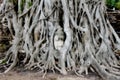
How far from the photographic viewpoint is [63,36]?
5.40 meters

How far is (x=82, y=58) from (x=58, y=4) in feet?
3.50

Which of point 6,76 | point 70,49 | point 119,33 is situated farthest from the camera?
point 119,33

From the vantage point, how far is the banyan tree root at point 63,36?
202 inches

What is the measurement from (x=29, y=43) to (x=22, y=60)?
0.32m

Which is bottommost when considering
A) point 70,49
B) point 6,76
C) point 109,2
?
point 6,76

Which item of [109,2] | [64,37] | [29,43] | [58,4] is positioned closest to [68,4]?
[58,4]

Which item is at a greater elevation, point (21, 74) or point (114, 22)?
point (114, 22)

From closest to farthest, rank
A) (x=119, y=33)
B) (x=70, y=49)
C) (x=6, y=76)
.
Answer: (x=6, y=76) → (x=70, y=49) → (x=119, y=33)

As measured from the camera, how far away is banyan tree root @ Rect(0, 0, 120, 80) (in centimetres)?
514

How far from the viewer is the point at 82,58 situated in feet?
16.9

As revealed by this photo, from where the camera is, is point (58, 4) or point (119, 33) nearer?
point (58, 4)

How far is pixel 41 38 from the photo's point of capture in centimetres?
547

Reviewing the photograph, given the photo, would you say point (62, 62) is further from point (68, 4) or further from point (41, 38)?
point (68, 4)

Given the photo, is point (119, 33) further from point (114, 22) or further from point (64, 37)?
point (64, 37)
